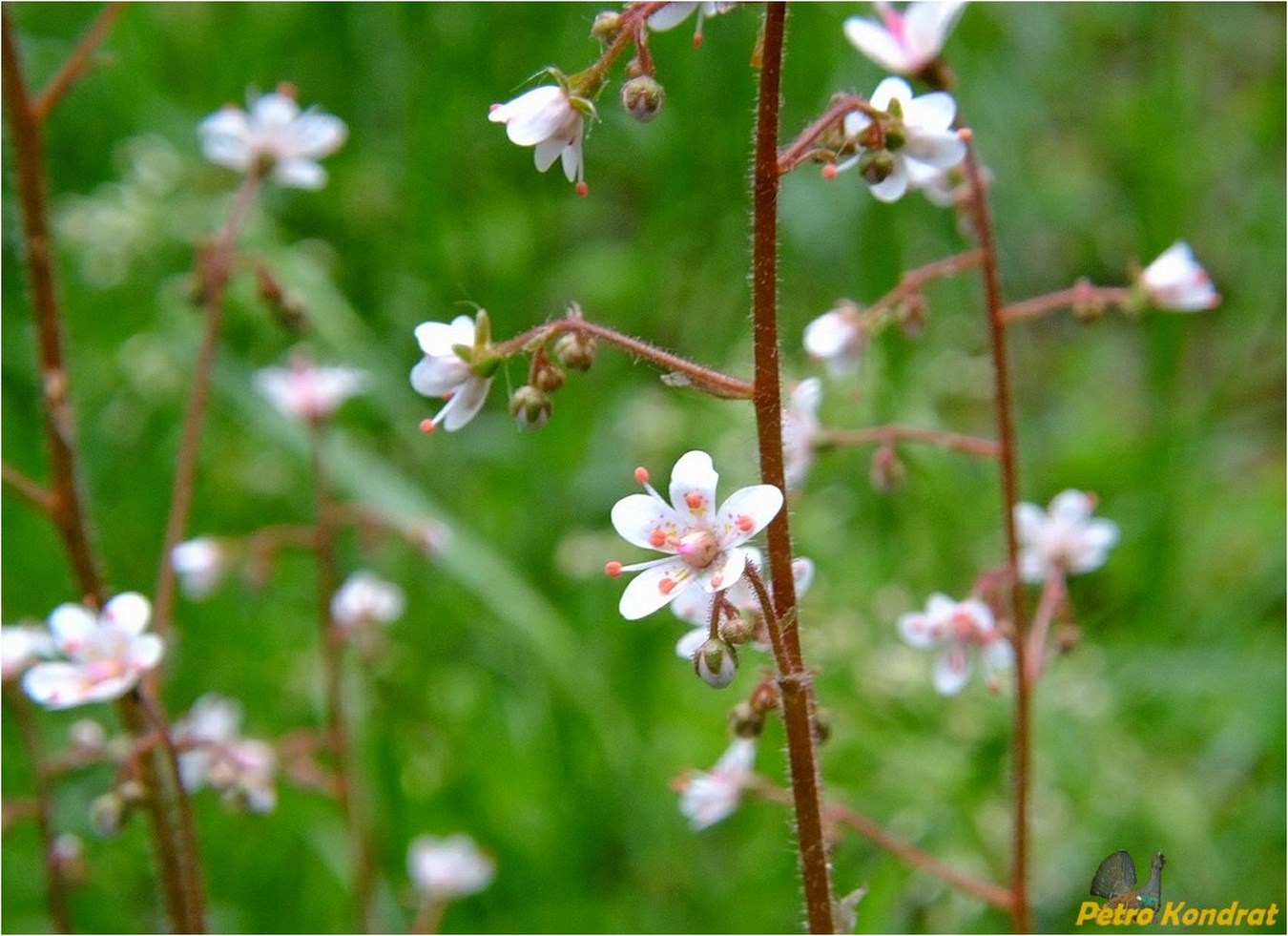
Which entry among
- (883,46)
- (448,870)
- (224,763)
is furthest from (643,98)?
(448,870)

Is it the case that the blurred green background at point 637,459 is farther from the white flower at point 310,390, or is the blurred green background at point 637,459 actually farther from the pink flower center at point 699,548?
the pink flower center at point 699,548

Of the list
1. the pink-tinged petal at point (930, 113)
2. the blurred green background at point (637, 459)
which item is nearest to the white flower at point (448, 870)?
the blurred green background at point (637, 459)

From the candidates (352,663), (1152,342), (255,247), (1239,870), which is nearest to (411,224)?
(255,247)

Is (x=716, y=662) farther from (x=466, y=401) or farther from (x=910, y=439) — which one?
(x=910, y=439)

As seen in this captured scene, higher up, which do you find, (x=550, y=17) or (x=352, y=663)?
(x=550, y=17)

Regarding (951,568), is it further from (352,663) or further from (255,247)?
(255,247)

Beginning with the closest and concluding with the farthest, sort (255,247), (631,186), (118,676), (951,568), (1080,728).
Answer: (118,676) → (1080,728) → (951,568) → (255,247) → (631,186)
